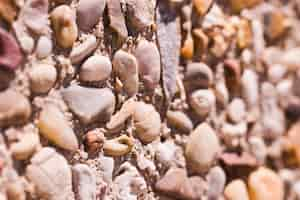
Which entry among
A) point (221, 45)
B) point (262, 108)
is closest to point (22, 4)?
point (221, 45)

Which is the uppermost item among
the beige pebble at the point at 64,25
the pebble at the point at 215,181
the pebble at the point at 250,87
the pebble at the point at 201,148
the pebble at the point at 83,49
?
the beige pebble at the point at 64,25

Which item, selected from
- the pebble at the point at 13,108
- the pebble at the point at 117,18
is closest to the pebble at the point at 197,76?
the pebble at the point at 117,18

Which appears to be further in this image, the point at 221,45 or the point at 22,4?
the point at 221,45

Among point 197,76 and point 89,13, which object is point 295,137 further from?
point 89,13

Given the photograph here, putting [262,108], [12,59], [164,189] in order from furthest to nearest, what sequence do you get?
[262,108] → [164,189] → [12,59]

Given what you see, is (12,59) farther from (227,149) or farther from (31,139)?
(227,149)

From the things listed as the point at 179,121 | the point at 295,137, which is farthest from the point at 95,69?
the point at 295,137

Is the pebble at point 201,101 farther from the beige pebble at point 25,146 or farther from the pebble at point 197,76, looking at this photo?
the beige pebble at point 25,146
